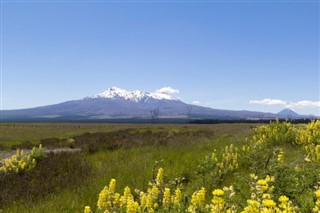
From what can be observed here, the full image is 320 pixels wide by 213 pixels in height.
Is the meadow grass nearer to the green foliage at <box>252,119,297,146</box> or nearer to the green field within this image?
the green field

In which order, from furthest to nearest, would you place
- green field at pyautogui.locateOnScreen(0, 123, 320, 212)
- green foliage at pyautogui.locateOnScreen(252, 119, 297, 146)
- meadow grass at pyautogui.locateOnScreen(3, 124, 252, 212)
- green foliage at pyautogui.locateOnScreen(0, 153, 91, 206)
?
green foliage at pyautogui.locateOnScreen(252, 119, 297, 146) → green foliage at pyautogui.locateOnScreen(0, 153, 91, 206) → meadow grass at pyautogui.locateOnScreen(3, 124, 252, 212) → green field at pyautogui.locateOnScreen(0, 123, 320, 212)

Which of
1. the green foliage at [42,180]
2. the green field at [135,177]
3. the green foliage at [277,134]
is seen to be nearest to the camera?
the green field at [135,177]

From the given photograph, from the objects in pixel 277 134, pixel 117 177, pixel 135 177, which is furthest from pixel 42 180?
pixel 277 134

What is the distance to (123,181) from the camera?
366 inches

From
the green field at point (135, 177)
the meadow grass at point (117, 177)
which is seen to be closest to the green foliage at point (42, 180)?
the green field at point (135, 177)

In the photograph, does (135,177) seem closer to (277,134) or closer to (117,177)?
(117,177)

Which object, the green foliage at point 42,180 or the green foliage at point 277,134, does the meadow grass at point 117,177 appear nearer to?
the green foliage at point 42,180

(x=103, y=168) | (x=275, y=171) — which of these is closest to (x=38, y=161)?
(x=103, y=168)

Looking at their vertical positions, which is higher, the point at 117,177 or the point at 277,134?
the point at 277,134

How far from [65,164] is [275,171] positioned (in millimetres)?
8406

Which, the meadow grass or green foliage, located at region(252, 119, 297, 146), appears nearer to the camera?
the meadow grass

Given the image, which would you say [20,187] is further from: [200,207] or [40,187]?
[200,207]

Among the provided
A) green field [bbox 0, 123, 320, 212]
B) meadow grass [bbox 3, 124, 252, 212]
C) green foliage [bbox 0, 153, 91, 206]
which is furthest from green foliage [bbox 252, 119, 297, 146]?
green foliage [bbox 0, 153, 91, 206]

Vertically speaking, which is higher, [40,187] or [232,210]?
[232,210]
